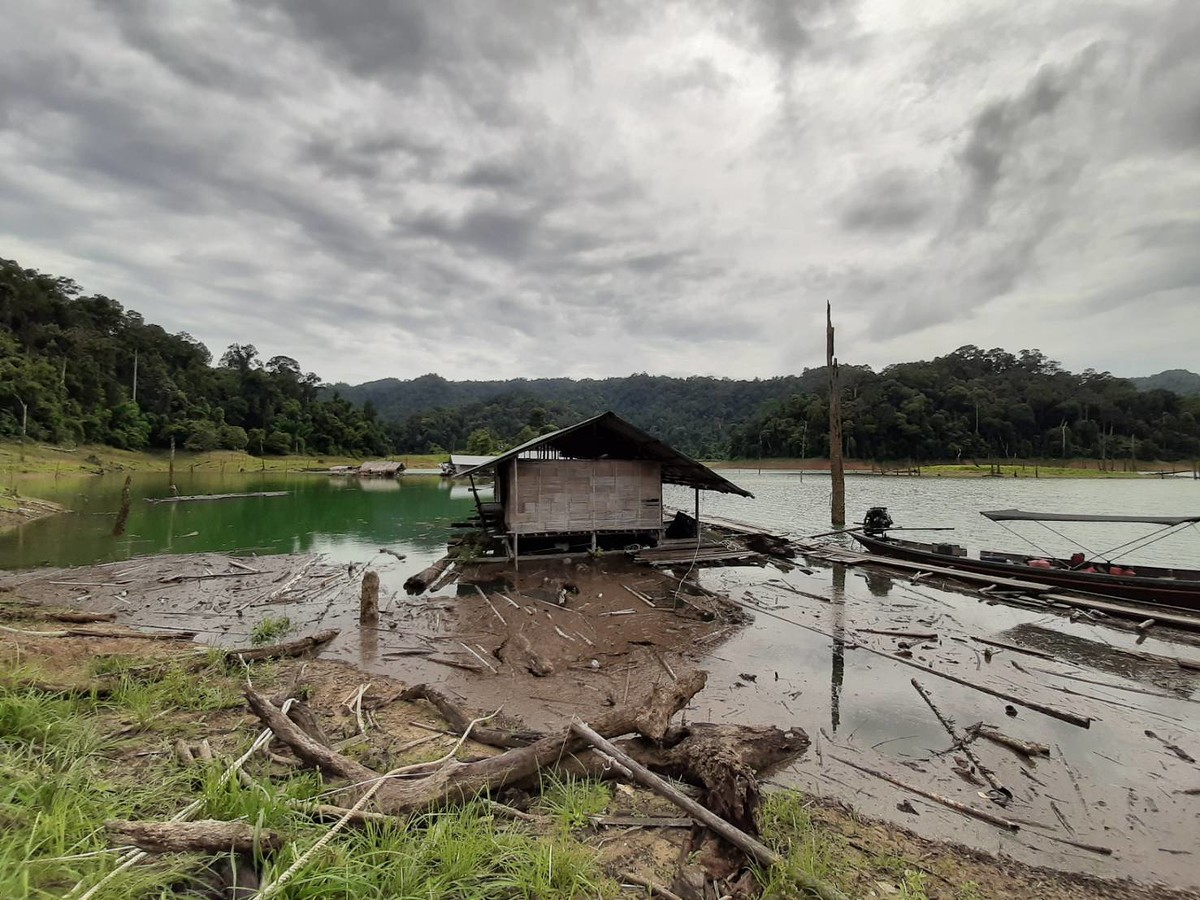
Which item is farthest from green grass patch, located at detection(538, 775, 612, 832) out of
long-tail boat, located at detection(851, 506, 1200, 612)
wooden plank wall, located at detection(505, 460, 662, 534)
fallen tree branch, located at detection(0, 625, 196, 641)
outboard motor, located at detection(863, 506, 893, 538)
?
outboard motor, located at detection(863, 506, 893, 538)

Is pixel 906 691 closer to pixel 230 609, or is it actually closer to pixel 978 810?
pixel 978 810

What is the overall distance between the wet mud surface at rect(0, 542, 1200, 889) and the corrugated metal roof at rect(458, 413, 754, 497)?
3.35 metres

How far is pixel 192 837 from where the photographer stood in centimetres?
301

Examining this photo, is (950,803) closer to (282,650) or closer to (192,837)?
(192,837)

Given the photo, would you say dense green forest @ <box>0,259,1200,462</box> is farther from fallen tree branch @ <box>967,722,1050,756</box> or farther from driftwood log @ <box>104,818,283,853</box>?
fallen tree branch @ <box>967,722,1050,756</box>

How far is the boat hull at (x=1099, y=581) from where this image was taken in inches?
485

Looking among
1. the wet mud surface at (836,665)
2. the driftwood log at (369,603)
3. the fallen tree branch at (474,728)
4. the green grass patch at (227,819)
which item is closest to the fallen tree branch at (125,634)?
the wet mud surface at (836,665)

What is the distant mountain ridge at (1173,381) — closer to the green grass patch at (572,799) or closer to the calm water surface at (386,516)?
the calm water surface at (386,516)

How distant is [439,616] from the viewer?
484 inches

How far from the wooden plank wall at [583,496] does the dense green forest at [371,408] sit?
53.2 metres

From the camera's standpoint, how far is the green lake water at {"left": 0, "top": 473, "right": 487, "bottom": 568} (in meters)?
19.5

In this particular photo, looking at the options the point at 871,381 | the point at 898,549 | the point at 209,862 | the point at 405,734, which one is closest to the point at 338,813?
the point at 209,862

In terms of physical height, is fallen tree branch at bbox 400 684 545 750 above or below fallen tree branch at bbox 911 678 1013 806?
above

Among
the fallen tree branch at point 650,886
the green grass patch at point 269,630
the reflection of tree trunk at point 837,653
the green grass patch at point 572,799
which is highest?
the fallen tree branch at point 650,886
